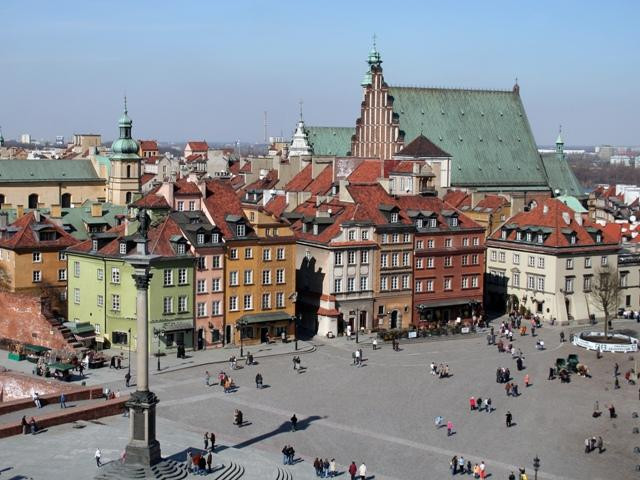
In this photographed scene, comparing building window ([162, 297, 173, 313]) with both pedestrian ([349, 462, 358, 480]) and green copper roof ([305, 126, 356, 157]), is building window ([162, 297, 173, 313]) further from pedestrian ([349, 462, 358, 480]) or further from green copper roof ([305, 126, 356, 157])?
green copper roof ([305, 126, 356, 157])

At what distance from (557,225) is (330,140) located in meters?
47.2

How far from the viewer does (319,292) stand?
81625mm

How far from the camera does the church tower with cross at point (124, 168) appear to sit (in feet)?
355

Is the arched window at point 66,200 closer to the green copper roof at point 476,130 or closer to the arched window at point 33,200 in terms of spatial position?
the arched window at point 33,200

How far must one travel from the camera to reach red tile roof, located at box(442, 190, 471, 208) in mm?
100125

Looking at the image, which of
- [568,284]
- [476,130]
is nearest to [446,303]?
[568,284]

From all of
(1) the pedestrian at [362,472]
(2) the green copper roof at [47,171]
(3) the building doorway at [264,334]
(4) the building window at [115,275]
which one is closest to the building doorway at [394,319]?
(3) the building doorway at [264,334]

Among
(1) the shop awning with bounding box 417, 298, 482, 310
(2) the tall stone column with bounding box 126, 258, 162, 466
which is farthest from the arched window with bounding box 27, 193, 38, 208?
(2) the tall stone column with bounding box 126, 258, 162, 466

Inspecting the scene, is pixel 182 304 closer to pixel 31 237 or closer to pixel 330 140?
pixel 31 237

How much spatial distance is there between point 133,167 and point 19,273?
31712mm

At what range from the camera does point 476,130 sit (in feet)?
380

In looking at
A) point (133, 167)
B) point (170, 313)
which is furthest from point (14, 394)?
point (133, 167)

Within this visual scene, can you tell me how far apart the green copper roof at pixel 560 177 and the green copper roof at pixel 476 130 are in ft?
7.64

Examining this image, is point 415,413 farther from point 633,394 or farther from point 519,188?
point 519,188
